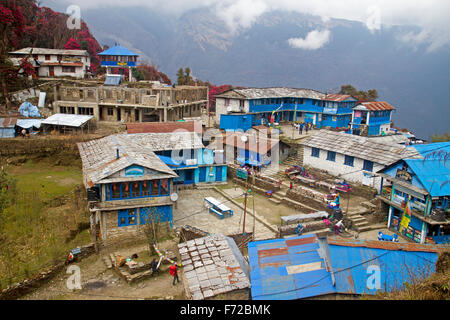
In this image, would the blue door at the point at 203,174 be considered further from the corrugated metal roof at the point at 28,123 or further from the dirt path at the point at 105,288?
A: the corrugated metal roof at the point at 28,123

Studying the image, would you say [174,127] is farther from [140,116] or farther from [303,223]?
[303,223]

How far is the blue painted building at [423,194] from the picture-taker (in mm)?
18766

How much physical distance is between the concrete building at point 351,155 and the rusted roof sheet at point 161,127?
10.6 metres

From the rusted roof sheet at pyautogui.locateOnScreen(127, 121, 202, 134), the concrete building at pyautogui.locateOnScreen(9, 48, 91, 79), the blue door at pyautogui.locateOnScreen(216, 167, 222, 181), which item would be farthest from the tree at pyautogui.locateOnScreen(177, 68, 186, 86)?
the blue door at pyautogui.locateOnScreen(216, 167, 222, 181)

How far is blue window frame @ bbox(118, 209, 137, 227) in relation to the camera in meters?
19.6

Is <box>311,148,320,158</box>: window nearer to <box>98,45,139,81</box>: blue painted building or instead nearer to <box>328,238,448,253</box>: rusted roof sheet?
<box>328,238,448,253</box>: rusted roof sheet

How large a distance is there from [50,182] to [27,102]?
42.5 ft

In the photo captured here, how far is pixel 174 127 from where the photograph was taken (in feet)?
106

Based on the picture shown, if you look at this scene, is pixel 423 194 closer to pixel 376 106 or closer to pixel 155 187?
pixel 155 187

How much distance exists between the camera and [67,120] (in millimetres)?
33562

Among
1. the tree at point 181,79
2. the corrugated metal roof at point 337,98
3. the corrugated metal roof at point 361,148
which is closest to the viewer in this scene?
the corrugated metal roof at point 361,148

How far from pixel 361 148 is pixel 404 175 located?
Answer: 237 inches

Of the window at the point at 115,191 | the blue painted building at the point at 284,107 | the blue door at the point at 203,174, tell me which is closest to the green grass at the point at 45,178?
the window at the point at 115,191
